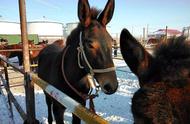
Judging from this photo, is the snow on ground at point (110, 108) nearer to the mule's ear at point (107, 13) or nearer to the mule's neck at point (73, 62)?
the mule's neck at point (73, 62)

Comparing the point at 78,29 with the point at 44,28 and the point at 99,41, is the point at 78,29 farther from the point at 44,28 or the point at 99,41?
the point at 44,28


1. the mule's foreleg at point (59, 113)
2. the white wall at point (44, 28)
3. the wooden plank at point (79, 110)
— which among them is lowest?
the mule's foreleg at point (59, 113)

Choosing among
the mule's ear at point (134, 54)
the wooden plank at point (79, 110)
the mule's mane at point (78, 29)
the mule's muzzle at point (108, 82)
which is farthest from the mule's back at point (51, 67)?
the mule's ear at point (134, 54)

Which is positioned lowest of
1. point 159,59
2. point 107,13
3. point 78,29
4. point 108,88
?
point 108,88

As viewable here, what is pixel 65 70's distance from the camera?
3113 millimetres

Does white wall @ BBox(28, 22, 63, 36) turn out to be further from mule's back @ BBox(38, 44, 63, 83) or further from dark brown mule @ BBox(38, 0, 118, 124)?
A: dark brown mule @ BBox(38, 0, 118, 124)

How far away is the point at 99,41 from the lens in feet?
8.85

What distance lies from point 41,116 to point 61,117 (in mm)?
2383

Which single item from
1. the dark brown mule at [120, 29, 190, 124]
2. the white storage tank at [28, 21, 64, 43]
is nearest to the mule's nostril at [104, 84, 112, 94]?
the dark brown mule at [120, 29, 190, 124]

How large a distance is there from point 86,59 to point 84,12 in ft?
1.84

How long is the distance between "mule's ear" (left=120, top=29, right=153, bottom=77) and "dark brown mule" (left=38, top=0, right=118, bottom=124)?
120cm

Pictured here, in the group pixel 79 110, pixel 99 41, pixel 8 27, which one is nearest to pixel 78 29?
pixel 99 41

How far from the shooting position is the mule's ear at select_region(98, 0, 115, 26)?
2965 millimetres

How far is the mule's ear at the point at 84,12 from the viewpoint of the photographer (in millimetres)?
2828
